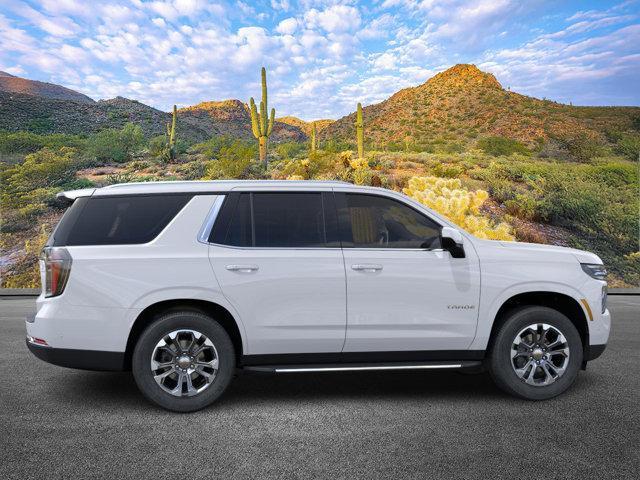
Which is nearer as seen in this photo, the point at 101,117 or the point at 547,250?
the point at 547,250

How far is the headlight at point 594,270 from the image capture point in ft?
18.0

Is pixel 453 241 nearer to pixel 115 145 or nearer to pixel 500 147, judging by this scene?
pixel 115 145

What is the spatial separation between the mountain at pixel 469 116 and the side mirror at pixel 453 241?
38.2 metres

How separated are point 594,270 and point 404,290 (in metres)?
1.86

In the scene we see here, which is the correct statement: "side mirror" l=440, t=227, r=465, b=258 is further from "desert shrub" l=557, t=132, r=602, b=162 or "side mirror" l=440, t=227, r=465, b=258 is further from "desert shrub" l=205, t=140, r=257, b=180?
"desert shrub" l=557, t=132, r=602, b=162

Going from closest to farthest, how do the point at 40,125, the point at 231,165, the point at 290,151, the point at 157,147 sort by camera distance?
the point at 231,165 → the point at 157,147 → the point at 290,151 → the point at 40,125

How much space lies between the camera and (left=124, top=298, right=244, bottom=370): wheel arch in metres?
4.99

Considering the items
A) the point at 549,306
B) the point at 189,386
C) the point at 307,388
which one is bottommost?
the point at 307,388

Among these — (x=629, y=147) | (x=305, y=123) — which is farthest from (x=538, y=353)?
(x=305, y=123)

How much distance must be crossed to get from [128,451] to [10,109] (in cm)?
4805

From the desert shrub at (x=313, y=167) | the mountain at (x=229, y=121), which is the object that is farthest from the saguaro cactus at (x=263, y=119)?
the mountain at (x=229, y=121)

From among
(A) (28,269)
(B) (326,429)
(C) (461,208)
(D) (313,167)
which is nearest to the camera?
(B) (326,429)

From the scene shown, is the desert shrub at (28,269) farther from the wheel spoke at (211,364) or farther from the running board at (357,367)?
the running board at (357,367)

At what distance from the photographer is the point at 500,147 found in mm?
37375
